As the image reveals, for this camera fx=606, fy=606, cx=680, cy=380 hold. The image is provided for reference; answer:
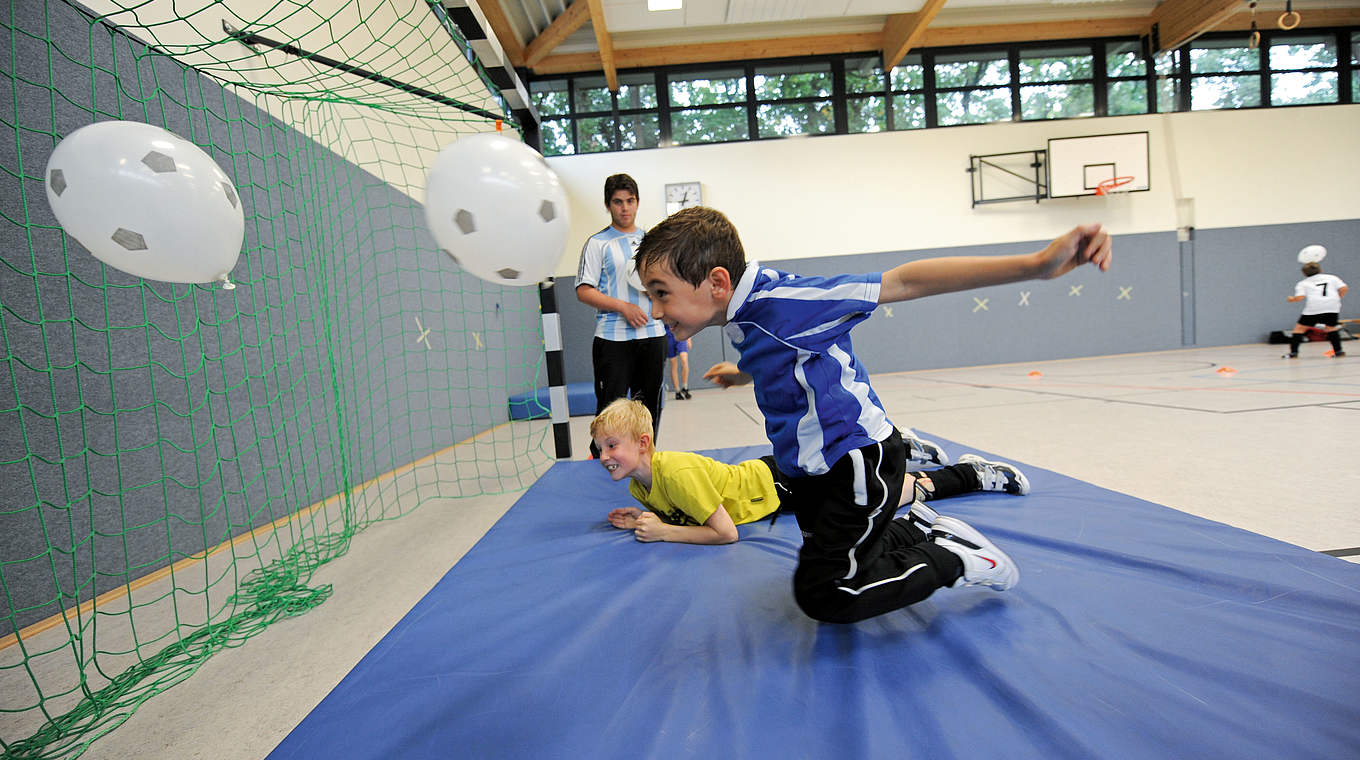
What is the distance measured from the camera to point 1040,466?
278 cm

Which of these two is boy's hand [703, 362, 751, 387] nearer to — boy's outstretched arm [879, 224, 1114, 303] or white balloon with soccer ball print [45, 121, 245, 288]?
boy's outstretched arm [879, 224, 1114, 303]

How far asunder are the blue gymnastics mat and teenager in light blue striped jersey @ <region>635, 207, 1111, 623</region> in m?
0.10

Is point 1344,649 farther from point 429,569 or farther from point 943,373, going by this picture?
point 943,373

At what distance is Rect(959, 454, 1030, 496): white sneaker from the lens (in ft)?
6.97

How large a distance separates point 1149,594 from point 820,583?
2.37ft

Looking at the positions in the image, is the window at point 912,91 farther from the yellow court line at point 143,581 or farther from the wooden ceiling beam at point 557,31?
the yellow court line at point 143,581

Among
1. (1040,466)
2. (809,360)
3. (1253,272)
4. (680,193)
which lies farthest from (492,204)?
(1253,272)

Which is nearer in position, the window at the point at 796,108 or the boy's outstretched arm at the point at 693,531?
the boy's outstretched arm at the point at 693,531

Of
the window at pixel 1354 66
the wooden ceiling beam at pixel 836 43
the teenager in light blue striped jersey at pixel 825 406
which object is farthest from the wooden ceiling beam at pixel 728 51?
the teenager in light blue striped jersey at pixel 825 406

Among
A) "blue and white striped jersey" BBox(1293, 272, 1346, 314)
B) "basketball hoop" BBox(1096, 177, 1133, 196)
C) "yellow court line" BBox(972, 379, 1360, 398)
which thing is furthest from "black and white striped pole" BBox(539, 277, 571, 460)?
"basketball hoop" BBox(1096, 177, 1133, 196)

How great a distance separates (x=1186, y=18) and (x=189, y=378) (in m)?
12.0

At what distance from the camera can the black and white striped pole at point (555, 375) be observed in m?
3.51

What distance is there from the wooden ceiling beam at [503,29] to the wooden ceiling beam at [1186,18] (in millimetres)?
9195

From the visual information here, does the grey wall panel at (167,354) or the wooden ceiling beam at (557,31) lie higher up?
the wooden ceiling beam at (557,31)
